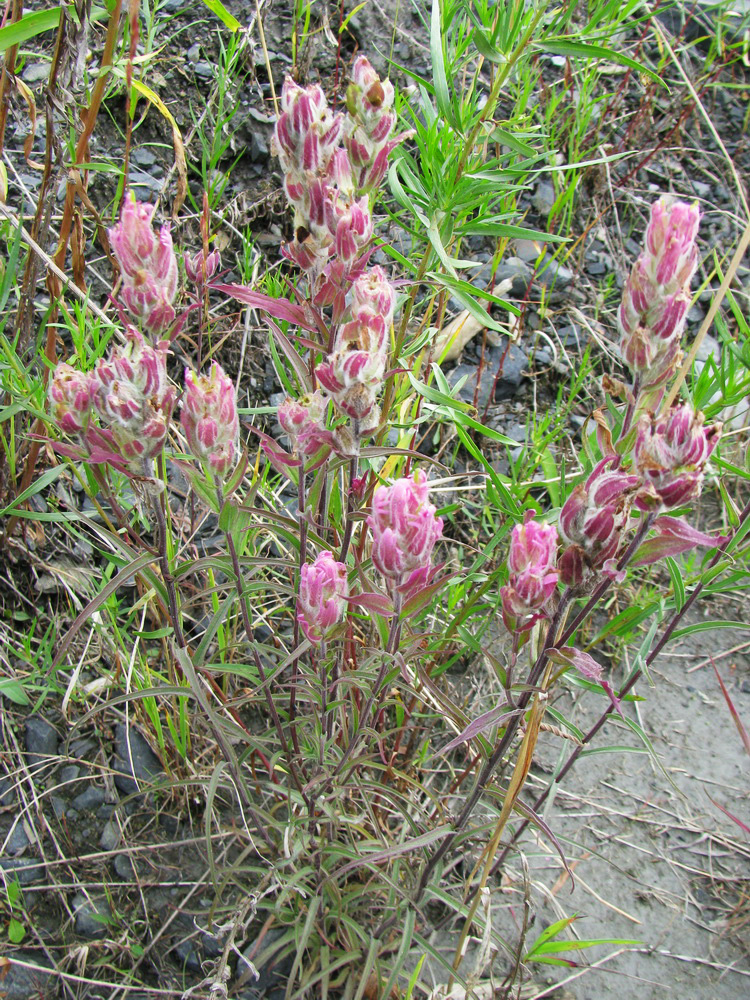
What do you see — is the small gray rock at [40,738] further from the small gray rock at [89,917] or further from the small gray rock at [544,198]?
the small gray rock at [544,198]

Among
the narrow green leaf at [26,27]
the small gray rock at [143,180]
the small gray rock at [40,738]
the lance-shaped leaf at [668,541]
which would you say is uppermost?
the narrow green leaf at [26,27]

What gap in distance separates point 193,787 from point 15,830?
484 mm

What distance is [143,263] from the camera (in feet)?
4.16

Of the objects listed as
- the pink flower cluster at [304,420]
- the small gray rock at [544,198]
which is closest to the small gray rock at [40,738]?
the pink flower cluster at [304,420]

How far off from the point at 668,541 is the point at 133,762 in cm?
171

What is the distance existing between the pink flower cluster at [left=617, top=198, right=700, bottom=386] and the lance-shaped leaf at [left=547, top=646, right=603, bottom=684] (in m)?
0.46

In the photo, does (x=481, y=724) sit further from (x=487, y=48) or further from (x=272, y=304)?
(x=487, y=48)

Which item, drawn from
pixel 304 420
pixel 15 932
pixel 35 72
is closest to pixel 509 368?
pixel 304 420

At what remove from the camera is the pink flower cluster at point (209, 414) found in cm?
124

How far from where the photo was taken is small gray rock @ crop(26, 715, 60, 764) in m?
2.12

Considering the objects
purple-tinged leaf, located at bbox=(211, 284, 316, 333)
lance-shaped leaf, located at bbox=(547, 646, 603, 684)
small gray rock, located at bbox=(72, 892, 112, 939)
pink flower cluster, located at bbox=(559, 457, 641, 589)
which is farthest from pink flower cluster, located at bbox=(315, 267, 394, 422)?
small gray rock, located at bbox=(72, 892, 112, 939)

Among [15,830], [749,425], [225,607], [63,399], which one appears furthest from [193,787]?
[749,425]

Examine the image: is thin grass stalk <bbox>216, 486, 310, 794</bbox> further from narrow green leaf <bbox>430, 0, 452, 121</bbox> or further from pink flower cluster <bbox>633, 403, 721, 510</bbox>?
narrow green leaf <bbox>430, 0, 452, 121</bbox>

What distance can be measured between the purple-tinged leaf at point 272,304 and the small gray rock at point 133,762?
4.58 ft
